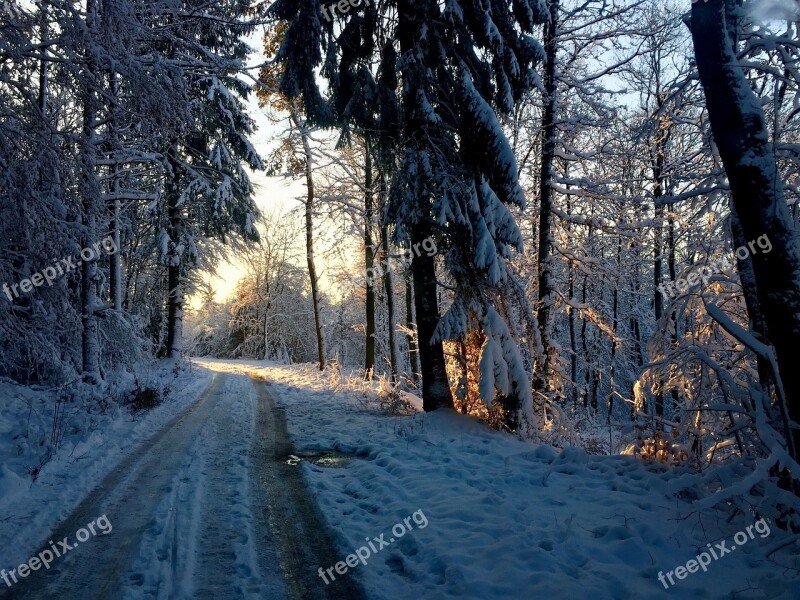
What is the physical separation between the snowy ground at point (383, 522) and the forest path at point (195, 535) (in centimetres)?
2

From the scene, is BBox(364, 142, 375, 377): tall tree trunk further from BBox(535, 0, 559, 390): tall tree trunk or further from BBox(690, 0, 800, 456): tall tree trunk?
BBox(690, 0, 800, 456): tall tree trunk

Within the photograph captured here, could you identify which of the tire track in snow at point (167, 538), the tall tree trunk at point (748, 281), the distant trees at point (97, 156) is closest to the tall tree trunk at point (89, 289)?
the distant trees at point (97, 156)

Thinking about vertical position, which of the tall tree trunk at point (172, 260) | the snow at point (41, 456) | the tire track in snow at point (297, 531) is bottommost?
the tire track in snow at point (297, 531)

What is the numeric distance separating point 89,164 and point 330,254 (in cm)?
1300

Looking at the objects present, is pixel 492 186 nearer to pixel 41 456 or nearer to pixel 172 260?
pixel 41 456

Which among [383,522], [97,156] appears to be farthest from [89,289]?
[383,522]

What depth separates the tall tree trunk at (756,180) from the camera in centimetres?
411

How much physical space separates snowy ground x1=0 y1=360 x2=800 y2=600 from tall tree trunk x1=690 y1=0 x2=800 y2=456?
155 centimetres

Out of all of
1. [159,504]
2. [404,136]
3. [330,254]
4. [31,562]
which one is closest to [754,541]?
[159,504]

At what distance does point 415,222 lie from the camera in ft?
30.5

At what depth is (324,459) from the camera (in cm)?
766

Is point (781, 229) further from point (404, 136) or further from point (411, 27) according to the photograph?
point (411, 27)

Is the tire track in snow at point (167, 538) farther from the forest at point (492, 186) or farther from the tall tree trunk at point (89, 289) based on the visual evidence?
the tall tree trunk at point (89, 289)

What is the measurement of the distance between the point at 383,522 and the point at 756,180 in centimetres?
487
